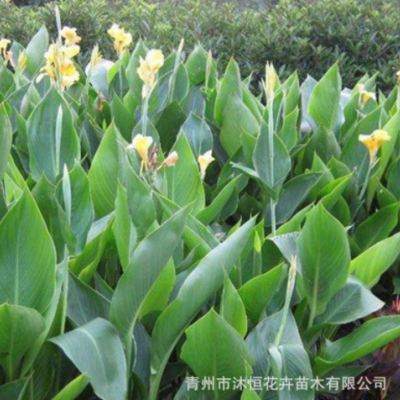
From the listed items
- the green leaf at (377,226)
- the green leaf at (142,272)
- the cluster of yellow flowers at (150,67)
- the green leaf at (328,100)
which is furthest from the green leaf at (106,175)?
the green leaf at (328,100)

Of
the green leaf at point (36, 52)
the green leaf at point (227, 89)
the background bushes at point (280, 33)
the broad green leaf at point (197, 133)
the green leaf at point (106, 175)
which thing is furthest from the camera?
the background bushes at point (280, 33)

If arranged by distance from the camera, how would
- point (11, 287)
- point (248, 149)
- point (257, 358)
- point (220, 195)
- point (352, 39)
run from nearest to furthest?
point (11, 287), point (257, 358), point (220, 195), point (248, 149), point (352, 39)

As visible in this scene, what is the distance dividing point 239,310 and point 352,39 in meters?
3.94

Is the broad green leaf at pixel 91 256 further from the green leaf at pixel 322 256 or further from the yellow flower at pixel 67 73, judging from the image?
the yellow flower at pixel 67 73

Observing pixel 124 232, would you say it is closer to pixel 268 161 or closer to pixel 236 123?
pixel 268 161

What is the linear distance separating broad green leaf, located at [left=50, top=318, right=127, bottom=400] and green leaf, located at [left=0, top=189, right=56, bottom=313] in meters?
0.08

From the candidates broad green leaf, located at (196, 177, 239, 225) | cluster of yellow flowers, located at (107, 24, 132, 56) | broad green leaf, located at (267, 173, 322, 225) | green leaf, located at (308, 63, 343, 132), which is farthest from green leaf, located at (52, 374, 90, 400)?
cluster of yellow flowers, located at (107, 24, 132, 56)

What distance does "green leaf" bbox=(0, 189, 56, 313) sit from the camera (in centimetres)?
117

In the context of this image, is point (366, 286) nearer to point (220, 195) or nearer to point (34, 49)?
point (220, 195)

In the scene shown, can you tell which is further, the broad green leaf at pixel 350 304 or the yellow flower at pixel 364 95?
the yellow flower at pixel 364 95

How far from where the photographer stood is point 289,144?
1943mm

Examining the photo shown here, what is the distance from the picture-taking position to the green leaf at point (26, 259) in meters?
1.17

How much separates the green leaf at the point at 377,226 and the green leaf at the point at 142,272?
→ 27.2 inches

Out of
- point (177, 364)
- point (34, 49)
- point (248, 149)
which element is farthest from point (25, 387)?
point (34, 49)
